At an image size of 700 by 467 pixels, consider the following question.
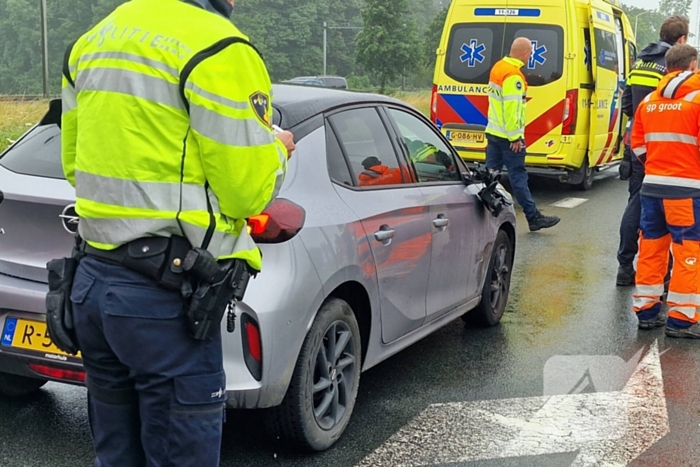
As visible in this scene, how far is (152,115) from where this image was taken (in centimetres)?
213

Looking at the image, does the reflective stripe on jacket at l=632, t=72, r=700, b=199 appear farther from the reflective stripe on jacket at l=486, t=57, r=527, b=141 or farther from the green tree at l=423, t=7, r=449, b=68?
the green tree at l=423, t=7, r=449, b=68

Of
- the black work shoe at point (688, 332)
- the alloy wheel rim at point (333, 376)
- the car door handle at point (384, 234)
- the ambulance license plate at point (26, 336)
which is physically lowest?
the black work shoe at point (688, 332)

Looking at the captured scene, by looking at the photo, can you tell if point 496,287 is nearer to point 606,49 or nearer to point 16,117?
point 606,49

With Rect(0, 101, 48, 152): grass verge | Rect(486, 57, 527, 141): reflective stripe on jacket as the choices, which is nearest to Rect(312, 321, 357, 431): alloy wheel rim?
Rect(486, 57, 527, 141): reflective stripe on jacket

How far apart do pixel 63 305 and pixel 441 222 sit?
261 cm

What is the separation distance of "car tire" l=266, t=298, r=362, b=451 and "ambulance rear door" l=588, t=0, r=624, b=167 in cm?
913

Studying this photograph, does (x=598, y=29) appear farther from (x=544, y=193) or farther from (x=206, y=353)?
(x=206, y=353)

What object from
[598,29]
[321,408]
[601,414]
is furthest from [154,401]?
[598,29]

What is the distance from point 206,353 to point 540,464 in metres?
2.00

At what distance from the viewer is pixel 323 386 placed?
3.70 m

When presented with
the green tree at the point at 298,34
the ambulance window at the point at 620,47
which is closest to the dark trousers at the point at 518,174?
the ambulance window at the point at 620,47

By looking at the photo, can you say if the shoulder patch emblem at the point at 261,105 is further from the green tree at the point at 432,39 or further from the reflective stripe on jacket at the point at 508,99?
the green tree at the point at 432,39

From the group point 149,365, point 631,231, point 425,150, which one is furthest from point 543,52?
point 149,365

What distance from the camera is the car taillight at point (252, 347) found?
3295 millimetres
